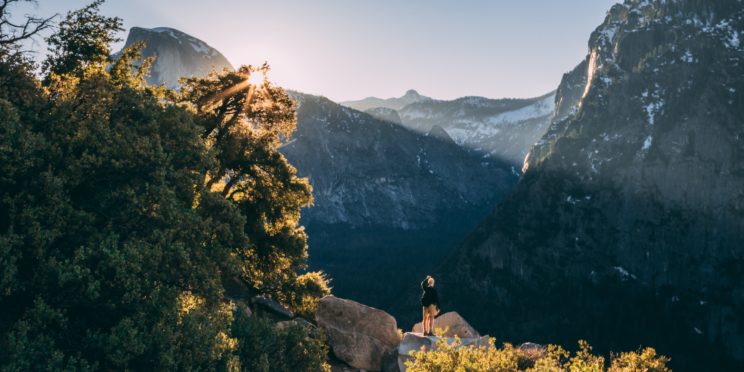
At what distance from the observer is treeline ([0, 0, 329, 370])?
1677 cm

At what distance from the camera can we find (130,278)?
1741cm

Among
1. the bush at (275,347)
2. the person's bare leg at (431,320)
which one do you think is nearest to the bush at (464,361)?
the bush at (275,347)

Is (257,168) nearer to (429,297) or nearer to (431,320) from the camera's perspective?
(429,297)

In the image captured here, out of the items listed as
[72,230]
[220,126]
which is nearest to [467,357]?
[72,230]

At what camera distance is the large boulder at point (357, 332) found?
27547 millimetres

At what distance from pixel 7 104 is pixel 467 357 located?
1844 centimetres

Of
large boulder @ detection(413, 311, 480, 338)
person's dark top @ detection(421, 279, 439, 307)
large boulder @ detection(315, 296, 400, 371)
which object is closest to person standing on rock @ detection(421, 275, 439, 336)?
person's dark top @ detection(421, 279, 439, 307)

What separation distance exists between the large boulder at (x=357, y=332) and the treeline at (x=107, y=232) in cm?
351

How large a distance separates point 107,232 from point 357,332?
14.4 m

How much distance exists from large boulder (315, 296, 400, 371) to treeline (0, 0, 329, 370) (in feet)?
11.5

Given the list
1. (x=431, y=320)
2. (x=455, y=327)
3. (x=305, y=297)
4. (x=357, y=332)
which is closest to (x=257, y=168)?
(x=305, y=297)

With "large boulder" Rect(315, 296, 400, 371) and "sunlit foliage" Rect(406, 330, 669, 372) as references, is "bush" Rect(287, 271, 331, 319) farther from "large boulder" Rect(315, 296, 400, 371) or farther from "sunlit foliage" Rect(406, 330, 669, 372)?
"sunlit foliage" Rect(406, 330, 669, 372)

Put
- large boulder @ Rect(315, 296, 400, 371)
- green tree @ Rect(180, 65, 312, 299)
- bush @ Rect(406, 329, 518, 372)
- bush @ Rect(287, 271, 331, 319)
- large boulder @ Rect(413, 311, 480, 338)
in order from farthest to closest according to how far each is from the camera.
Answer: bush @ Rect(287, 271, 331, 319), green tree @ Rect(180, 65, 312, 299), large boulder @ Rect(413, 311, 480, 338), large boulder @ Rect(315, 296, 400, 371), bush @ Rect(406, 329, 518, 372)

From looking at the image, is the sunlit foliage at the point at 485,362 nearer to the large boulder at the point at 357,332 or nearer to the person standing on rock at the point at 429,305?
the person standing on rock at the point at 429,305
